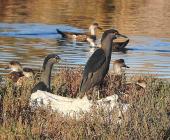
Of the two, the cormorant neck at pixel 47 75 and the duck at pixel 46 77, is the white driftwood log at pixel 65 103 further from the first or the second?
the cormorant neck at pixel 47 75

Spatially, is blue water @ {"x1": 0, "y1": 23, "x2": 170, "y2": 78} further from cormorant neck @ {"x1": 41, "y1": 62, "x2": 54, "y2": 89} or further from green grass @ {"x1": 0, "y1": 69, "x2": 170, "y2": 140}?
green grass @ {"x1": 0, "y1": 69, "x2": 170, "y2": 140}

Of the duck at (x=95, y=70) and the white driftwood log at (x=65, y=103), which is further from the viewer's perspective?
the duck at (x=95, y=70)

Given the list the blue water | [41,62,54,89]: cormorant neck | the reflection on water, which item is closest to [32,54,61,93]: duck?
[41,62,54,89]: cormorant neck

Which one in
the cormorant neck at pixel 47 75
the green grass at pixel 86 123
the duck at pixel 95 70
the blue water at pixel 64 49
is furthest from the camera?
the blue water at pixel 64 49

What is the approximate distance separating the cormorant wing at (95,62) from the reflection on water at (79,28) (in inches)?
282

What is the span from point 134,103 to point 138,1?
1869 inches

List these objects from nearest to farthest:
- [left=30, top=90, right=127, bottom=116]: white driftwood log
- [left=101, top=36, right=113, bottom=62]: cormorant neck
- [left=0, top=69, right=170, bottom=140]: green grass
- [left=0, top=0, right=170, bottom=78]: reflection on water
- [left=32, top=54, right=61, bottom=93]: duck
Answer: [left=0, top=69, right=170, bottom=140]: green grass → [left=30, top=90, right=127, bottom=116]: white driftwood log → [left=32, top=54, right=61, bottom=93]: duck → [left=101, top=36, right=113, bottom=62]: cormorant neck → [left=0, top=0, right=170, bottom=78]: reflection on water

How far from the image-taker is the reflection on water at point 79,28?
24578mm

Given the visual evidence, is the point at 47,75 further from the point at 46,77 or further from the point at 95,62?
the point at 95,62

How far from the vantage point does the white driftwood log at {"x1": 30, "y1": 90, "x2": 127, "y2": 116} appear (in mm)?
9845

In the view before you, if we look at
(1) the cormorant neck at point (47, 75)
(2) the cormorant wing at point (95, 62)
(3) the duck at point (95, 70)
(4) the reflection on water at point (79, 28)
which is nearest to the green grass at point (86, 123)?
(3) the duck at point (95, 70)

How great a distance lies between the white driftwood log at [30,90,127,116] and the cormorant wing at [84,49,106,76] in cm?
165

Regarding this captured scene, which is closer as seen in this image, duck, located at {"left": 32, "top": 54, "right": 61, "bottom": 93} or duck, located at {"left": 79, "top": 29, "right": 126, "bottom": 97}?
duck, located at {"left": 32, "top": 54, "right": 61, "bottom": 93}

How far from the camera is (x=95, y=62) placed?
12.6 meters
